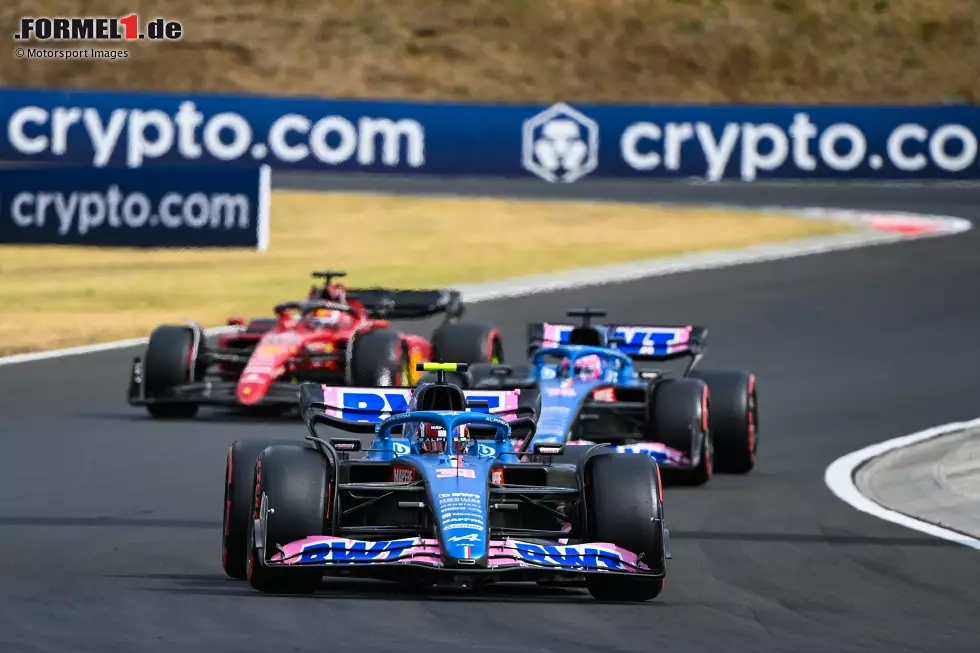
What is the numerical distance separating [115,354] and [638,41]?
47833mm

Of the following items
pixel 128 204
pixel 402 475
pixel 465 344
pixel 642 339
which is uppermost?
pixel 128 204

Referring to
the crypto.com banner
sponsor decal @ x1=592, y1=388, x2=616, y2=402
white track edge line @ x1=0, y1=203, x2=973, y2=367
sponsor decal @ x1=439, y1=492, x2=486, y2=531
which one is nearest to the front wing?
sponsor decal @ x1=439, y1=492, x2=486, y2=531

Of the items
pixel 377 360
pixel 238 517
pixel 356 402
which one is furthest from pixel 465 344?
pixel 238 517

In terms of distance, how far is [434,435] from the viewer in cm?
1133

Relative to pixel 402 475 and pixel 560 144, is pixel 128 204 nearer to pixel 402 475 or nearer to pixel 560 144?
pixel 560 144

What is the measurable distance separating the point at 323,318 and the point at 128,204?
14.2 m

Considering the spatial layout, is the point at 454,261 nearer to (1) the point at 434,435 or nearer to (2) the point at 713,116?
(2) the point at 713,116

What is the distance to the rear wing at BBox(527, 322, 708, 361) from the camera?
1775cm

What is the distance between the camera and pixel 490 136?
137ft

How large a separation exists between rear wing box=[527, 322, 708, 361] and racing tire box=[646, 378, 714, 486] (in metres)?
1.90

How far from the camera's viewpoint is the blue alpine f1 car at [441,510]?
10.1 metres

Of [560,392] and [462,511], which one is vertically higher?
[560,392]

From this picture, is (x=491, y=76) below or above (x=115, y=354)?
above

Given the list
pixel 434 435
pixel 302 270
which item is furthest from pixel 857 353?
pixel 434 435
